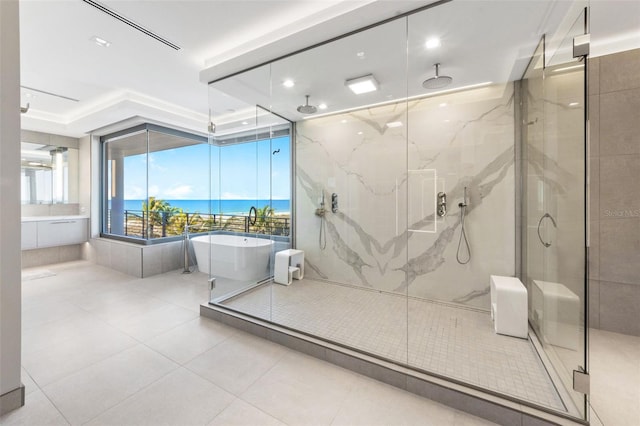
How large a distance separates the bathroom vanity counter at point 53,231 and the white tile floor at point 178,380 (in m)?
2.76

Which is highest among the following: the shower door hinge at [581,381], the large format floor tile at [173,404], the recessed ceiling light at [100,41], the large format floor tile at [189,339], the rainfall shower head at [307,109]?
the recessed ceiling light at [100,41]

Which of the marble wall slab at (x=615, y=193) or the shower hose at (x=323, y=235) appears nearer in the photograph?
the marble wall slab at (x=615, y=193)

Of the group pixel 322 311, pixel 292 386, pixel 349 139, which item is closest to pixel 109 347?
pixel 292 386

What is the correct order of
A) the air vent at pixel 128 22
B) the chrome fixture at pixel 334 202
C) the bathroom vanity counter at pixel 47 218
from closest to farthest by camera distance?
the air vent at pixel 128 22 < the chrome fixture at pixel 334 202 < the bathroom vanity counter at pixel 47 218

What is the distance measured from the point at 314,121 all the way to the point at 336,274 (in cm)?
240

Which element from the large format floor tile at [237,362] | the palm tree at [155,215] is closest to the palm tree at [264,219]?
the large format floor tile at [237,362]

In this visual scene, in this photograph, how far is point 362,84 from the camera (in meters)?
3.09

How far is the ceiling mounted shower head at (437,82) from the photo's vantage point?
111 inches

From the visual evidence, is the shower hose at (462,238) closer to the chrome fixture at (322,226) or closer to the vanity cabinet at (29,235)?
the chrome fixture at (322,226)

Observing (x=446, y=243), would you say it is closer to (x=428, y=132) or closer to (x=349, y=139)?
(x=428, y=132)

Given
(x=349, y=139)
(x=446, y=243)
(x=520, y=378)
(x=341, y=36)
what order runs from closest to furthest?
(x=520, y=378) < (x=341, y=36) < (x=446, y=243) < (x=349, y=139)

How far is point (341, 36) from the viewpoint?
2264 mm

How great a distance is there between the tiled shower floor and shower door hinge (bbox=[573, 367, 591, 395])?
0.50 ft

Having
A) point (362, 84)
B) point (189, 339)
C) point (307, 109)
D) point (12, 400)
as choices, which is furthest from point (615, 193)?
point (12, 400)
